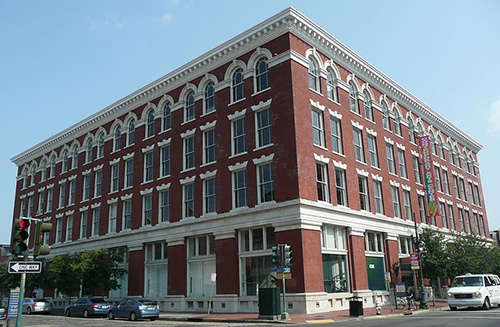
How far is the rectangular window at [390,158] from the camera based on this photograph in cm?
3753

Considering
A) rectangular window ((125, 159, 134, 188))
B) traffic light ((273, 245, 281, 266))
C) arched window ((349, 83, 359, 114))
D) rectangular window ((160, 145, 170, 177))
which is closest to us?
traffic light ((273, 245, 281, 266))

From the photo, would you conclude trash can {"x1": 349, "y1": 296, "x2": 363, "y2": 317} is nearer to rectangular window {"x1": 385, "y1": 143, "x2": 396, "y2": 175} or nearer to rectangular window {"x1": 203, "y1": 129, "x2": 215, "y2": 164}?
rectangular window {"x1": 203, "y1": 129, "x2": 215, "y2": 164}

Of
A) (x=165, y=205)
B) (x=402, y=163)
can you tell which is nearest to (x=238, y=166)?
(x=165, y=205)

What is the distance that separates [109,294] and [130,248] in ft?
17.3

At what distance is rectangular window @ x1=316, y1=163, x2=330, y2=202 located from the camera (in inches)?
1123

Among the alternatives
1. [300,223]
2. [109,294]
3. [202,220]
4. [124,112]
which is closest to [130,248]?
[109,294]

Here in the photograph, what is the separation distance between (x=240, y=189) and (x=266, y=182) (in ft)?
7.71

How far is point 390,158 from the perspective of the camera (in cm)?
3797

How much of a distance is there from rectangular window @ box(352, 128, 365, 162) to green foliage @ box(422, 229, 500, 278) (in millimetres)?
8323

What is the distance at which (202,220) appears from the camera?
31.3m

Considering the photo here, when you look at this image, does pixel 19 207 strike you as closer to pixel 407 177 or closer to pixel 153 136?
pixel 153 136

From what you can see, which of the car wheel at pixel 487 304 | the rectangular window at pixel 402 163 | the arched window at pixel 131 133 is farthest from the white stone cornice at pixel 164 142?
the car wheel at pixel 487 304

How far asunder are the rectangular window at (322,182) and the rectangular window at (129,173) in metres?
18.1

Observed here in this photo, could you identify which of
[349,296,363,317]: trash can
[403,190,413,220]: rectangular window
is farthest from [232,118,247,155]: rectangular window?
[403,190,413,220]: rectangular window
